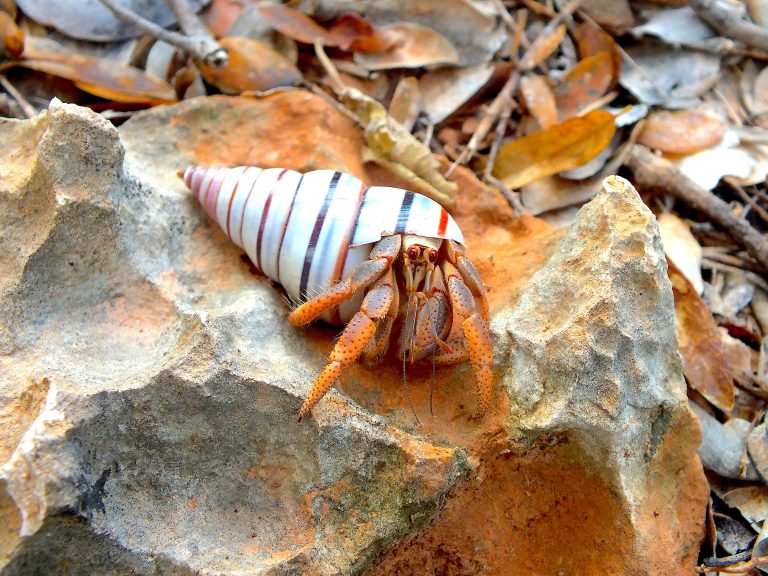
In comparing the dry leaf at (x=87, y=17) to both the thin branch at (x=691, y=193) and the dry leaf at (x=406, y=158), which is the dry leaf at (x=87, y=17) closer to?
the dry leaf at (x=406, y=158)

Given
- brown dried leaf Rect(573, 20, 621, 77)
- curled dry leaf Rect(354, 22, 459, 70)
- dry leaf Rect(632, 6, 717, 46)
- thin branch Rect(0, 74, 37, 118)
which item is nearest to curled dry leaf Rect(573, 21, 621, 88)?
brown dried leaf Rect(573, 20, 621, 77)

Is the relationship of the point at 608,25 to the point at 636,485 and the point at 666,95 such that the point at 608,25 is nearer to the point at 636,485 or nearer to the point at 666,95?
the point at 666,95

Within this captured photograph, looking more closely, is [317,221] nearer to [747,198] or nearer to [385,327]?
[385,327]

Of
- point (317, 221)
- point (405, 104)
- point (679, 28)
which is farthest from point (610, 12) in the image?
point (317, 221)

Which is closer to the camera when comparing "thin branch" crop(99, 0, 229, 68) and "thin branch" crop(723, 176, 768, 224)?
"thin branch" crop(99, 0, 229, 68)

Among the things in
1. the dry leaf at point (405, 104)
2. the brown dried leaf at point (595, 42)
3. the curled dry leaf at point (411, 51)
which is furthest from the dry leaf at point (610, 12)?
the dry leaf at point (405, 104)

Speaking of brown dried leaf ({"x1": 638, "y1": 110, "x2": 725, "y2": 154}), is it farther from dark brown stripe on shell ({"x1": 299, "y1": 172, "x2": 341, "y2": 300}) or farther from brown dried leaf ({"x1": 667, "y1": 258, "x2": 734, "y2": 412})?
Result: dark brown stripe on shell ({"x1": 299, "y1": 172, "x2": 341, "y2": 300})
